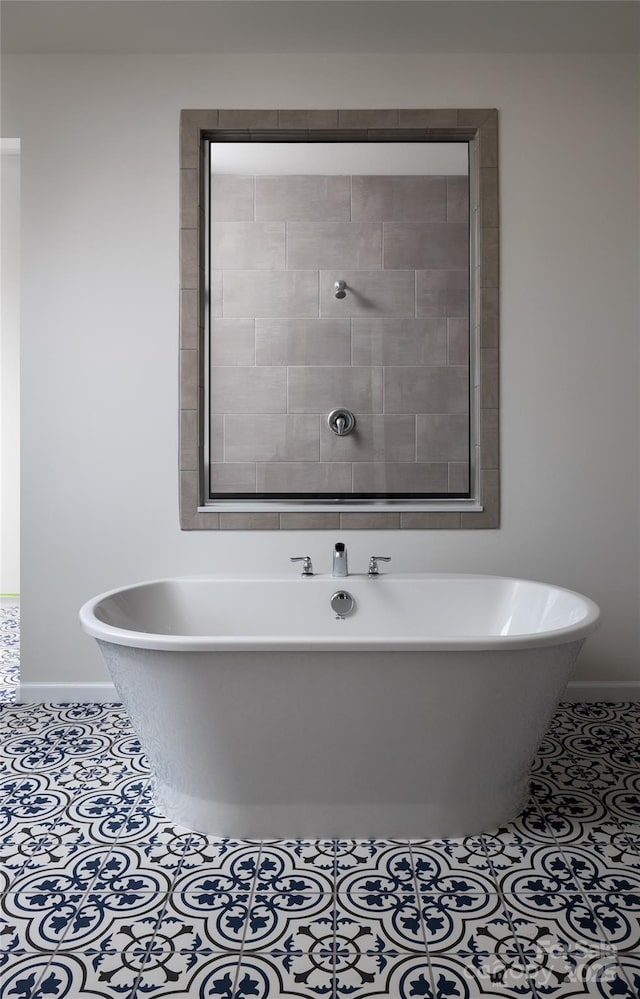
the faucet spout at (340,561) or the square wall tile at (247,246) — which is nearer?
the faucet spout at (340,561)

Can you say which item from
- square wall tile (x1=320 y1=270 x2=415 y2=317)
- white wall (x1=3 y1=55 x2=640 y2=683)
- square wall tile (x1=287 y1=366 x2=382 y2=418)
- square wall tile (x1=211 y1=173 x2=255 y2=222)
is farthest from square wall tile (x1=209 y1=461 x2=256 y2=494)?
square wall tile (x1=211 y1=173 x2=255 y2=222)

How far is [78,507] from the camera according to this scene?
9.53 feet

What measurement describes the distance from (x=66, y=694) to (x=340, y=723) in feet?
5.30

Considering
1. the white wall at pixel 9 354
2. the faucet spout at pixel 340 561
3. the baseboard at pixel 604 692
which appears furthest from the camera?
the white wall at pixel 9 354

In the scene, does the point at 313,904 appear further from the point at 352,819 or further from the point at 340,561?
the point at 340,561

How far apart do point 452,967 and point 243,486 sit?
6.41ft

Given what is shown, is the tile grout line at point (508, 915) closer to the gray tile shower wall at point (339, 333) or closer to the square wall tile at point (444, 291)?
the gray tile shower wall at point (339, 333)

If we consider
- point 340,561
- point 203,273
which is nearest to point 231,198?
point 203,273

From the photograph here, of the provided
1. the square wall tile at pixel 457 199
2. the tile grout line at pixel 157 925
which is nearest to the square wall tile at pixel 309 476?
the square wall tile at pixel 457 199

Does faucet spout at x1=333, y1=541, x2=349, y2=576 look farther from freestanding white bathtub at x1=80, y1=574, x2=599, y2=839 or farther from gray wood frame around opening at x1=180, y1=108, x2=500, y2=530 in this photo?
freestanding white bathtub at x1=80, y1=574, x2=599, y2=839

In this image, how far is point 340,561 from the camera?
8.73ft

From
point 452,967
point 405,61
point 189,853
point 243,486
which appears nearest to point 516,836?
point 452,967

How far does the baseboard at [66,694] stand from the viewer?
2.90 m

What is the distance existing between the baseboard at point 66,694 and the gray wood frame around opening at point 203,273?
803mm
